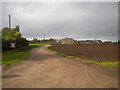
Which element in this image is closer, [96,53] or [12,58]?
[12,58]

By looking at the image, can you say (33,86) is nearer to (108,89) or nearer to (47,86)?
(47,86)

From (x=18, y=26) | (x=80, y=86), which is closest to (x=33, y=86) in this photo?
(x=80, y=86)

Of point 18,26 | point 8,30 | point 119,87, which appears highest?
point 18,26

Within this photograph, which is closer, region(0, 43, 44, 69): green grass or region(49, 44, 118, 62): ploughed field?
region(0, 43, 44, 69): green grass

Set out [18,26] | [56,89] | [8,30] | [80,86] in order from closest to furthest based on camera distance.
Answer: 1. [56,89]
2. [80,86]
3. [8,30]
4. [18,26]

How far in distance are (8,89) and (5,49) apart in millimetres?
22605

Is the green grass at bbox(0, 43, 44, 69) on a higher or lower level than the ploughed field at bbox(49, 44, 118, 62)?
higher

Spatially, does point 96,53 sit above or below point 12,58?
below

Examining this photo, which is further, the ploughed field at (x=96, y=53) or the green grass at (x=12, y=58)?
the ploughed field at (x=96, y=53)

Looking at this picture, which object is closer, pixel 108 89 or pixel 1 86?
pixel 108 89

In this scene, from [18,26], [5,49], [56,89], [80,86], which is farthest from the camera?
[18,26]

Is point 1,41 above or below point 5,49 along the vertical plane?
above

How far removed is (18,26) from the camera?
180ft

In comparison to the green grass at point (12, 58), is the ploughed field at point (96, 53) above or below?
below
